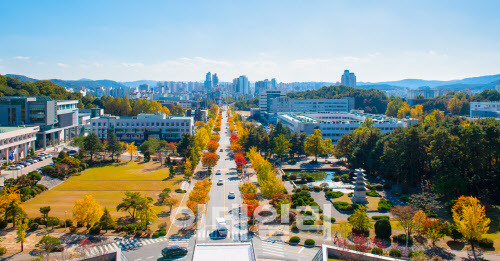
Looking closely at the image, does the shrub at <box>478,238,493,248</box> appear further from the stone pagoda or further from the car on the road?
the car on the road

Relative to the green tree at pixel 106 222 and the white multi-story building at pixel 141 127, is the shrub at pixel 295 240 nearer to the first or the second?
the green tree at pixel 106 222

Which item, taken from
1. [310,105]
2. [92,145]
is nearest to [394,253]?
[92,145]

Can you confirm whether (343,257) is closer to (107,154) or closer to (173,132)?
(107,154)

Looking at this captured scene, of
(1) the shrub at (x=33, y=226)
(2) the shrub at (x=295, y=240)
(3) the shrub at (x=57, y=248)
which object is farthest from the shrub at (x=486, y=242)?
(1) the shrub at (x=33, y=226)

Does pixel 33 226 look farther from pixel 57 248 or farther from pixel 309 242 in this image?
pixel 309 242

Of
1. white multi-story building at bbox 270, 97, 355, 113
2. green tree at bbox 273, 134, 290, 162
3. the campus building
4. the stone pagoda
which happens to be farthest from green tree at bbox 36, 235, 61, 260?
white multi-story building at bbox 270, 97, 355, 113

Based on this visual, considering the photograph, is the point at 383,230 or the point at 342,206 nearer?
the point at 383,230

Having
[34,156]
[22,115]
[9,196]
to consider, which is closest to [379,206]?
[9,196]
